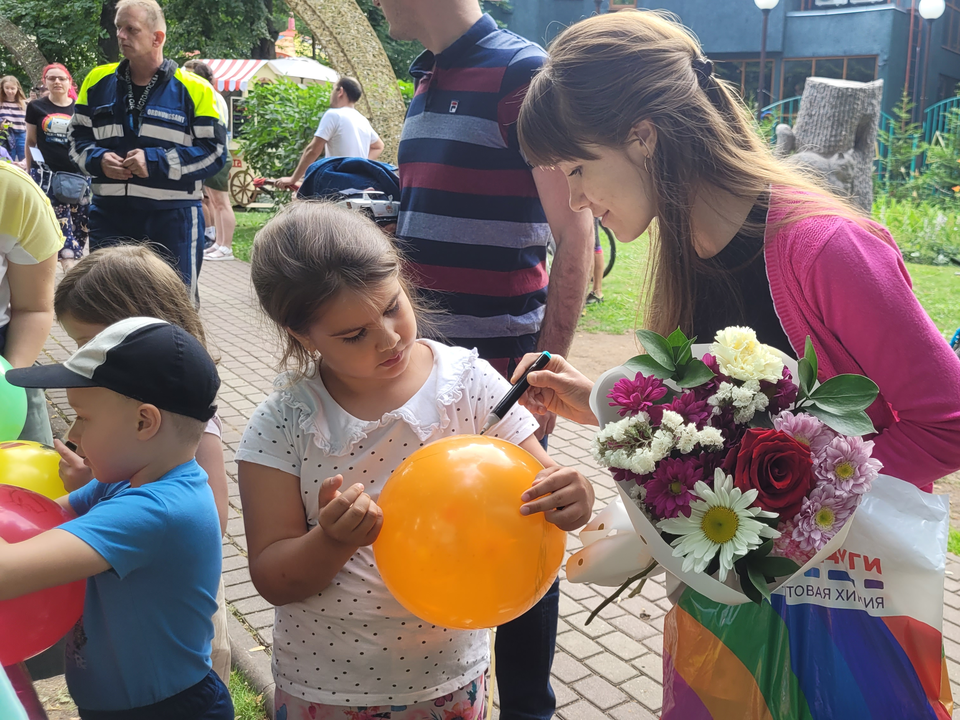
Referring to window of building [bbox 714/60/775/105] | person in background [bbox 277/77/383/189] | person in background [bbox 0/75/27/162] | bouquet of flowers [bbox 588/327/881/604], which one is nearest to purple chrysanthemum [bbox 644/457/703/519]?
bouquet of flowers [bbox 588/327/881/604]

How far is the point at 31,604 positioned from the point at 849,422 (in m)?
1.48

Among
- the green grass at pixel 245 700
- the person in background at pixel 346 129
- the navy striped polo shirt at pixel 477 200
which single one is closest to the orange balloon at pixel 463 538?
the navy striped polo shirt at pixel 477 200

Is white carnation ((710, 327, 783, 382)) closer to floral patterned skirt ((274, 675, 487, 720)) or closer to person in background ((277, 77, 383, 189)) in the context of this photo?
floral patterned skirt ((274, 675, 487, 720))

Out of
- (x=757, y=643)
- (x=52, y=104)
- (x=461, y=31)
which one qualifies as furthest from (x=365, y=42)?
(x=757, y=643)

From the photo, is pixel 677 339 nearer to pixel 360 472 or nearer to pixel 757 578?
pixel 757 578

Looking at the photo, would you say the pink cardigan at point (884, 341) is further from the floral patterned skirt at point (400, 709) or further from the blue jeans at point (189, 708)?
the blue jeans at point (189, 708)

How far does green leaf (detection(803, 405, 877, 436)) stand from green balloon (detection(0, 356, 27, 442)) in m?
2.10

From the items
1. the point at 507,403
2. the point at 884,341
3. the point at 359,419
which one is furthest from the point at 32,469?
the point at 884,341

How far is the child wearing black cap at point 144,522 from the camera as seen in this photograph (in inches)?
67.1

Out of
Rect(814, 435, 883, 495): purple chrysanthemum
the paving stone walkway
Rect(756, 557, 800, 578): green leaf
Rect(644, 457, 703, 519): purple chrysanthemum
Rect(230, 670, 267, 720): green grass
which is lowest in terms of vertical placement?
the paving stone walkway

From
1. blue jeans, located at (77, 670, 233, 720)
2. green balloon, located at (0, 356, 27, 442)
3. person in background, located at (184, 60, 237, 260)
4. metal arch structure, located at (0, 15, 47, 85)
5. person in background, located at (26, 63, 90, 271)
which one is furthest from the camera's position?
metal arch structure, located at (0, 15, 47, 85)

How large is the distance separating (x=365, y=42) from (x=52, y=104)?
408cm

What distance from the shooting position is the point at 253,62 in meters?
22.9

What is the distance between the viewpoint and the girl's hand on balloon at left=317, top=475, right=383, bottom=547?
5.05 ft
